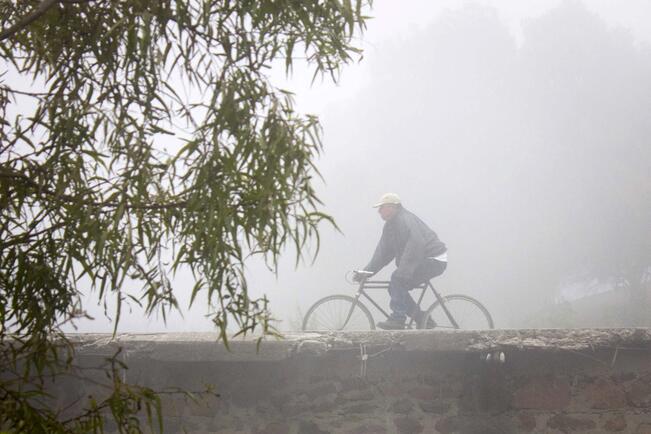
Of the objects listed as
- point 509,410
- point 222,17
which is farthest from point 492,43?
point 222,17

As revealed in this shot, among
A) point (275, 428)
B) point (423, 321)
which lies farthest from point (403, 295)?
point (275, 428)

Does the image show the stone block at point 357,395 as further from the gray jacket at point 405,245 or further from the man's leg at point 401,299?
the gray jacket at point 405,245

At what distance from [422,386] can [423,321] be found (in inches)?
82.2

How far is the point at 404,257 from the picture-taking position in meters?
7.23

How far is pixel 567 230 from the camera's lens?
21.8 meters

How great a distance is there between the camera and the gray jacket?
7219mm

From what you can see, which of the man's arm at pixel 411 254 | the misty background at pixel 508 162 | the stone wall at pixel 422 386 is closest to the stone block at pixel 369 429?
the stone wall at pixel 422 386

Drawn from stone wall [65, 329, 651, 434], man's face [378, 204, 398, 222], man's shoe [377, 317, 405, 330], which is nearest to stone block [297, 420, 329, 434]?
stone wall [65, 329, 651, 434]

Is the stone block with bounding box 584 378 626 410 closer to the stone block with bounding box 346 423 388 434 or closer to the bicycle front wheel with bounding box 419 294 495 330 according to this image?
the stone block with bounding box 346 423 388 434

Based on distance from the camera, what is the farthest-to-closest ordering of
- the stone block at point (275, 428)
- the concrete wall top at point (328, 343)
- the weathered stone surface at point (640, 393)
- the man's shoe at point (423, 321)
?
the man's shoe at point (423, 321) < the weathered stone surface at point (640, 393) < the stone block at point (275, 428) < the concrete wall top at point (328, 343)

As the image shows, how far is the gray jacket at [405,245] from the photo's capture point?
722 centimetres

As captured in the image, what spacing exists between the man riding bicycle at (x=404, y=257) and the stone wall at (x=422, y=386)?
6.41ft

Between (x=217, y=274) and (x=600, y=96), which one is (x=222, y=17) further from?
(x=600, y=96)

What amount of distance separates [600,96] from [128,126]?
22.4 meters
